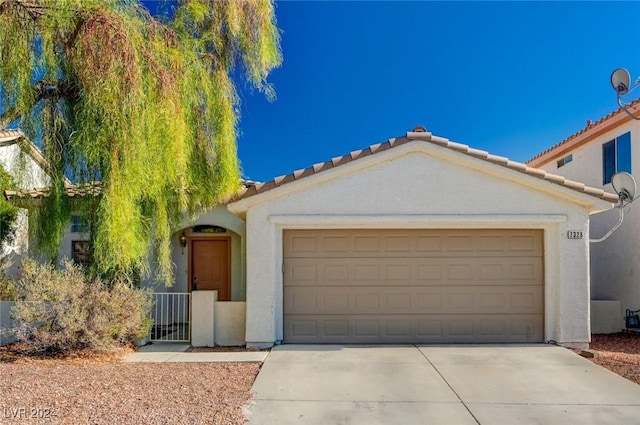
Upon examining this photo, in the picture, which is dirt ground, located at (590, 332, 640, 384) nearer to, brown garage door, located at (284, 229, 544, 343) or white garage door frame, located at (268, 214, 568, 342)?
white garage door frame, located at (268, 214, 568, 342)

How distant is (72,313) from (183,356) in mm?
2145

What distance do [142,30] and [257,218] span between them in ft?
13.4

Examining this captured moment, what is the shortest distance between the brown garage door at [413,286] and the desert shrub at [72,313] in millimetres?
3264

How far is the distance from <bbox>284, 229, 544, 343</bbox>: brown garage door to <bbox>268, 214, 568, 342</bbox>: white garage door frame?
0.56ft

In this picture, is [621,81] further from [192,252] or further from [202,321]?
[192,252]

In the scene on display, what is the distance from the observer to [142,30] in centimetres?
851

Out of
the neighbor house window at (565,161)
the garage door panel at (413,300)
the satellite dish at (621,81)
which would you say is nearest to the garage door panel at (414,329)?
the garage door panel at (413,300)

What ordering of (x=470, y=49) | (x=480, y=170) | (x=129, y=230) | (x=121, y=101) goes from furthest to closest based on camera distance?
(x=470, y=49), (x=480, y=170), (x=129, y=230), (x=121, y=101)

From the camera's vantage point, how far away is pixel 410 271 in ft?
33.3

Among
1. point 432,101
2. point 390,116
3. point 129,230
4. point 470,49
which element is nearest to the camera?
point 129,230

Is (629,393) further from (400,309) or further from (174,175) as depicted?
(174,175)

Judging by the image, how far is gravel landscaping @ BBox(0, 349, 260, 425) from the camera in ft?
18.8

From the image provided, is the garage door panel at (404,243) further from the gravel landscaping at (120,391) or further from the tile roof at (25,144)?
the tile roof at (25,144)

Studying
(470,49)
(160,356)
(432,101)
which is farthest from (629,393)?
(432,101)
